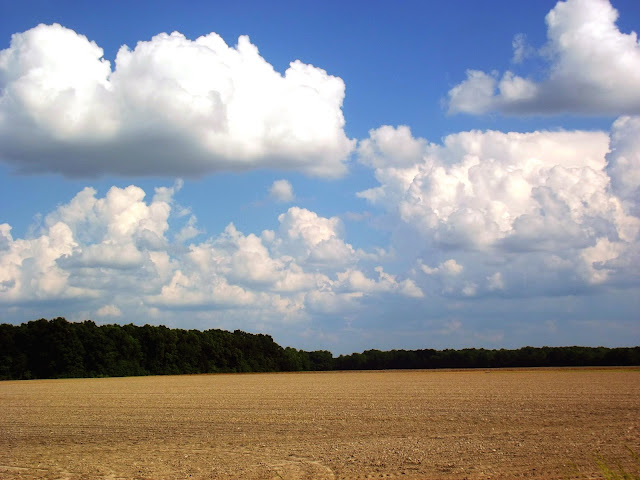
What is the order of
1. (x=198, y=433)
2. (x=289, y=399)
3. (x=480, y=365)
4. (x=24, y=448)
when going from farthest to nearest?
(x=480, y=365), (x=289, y=399), (x=198, y=433), (x=24, y=448)

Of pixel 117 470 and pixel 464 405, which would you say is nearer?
pixel 117 470

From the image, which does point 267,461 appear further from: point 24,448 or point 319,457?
point 24,448

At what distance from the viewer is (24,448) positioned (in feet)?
73.3

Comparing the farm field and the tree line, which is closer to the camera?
the farm field

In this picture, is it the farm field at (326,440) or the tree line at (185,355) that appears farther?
the tree line at (185,355)

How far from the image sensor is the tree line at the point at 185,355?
102312 mm

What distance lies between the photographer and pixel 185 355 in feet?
411

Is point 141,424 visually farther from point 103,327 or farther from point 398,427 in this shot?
point 103,327

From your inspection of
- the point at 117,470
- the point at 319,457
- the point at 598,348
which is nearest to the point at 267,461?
the point at 319,457

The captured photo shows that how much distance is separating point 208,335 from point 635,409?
113 metres

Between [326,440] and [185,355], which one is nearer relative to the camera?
[326,440]

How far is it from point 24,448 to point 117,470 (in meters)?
6.43

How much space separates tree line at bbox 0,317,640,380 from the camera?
102 meters

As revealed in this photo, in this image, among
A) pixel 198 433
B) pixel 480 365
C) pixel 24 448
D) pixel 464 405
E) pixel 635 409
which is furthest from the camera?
pixel 480 365
